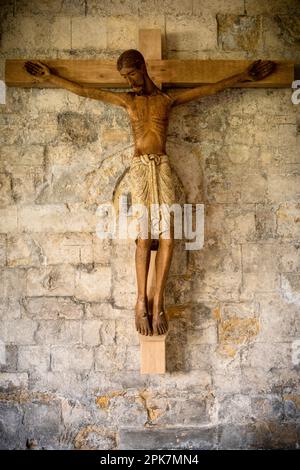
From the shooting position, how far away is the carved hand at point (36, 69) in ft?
8.45

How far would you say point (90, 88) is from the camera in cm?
256

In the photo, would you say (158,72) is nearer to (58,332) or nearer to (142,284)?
(142,284)

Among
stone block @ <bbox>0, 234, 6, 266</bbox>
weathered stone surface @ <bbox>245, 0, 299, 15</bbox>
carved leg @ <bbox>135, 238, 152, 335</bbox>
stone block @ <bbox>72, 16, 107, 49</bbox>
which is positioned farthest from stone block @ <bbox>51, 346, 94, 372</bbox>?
weathered stone surface @ <bbox>245, 0, 299, 15</bbox>

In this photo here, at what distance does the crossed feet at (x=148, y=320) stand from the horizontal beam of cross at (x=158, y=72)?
Answer: 147cm

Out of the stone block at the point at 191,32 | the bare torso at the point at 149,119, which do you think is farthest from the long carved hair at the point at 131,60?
the stone block at the point at 191,32

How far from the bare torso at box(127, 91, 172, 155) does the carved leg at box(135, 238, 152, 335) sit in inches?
23.3

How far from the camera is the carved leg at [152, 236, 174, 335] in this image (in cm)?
242

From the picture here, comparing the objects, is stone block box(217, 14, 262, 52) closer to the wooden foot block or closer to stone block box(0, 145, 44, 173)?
stone block box(0, 145, 44, 173)

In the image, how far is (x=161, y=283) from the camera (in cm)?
244

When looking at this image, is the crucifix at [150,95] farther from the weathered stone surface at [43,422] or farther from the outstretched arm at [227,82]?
the weathered stone surface at [43,422]
